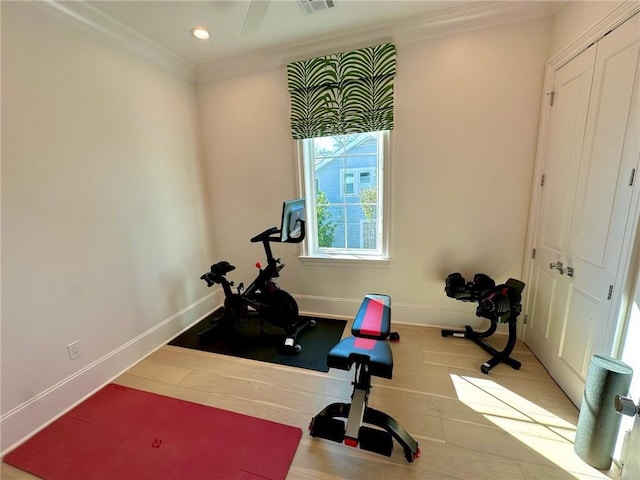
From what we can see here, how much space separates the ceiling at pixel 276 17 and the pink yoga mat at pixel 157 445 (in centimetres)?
281

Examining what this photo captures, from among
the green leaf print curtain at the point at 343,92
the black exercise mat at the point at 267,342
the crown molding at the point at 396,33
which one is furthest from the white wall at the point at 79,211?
the green leaf print curtain at the point at 343,92

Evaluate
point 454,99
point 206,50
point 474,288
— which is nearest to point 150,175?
point 206,50

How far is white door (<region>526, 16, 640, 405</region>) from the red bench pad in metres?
1.20

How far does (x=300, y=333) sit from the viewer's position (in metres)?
2.61

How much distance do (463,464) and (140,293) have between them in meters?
2.66

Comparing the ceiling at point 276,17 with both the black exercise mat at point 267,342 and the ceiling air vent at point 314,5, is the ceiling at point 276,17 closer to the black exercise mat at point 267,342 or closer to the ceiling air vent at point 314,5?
the ceiling air vent at point 314,5

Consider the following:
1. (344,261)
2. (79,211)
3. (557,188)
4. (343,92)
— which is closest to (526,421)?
(557,188)

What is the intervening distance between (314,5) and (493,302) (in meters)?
2.59

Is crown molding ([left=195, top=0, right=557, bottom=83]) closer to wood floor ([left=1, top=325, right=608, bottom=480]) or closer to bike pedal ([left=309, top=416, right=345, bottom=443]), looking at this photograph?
wood floor ([left=1, top=325, right=608, bottom=480])

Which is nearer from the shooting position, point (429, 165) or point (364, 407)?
point (364, 407)

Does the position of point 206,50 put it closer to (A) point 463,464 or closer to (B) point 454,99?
(B) point 454,99

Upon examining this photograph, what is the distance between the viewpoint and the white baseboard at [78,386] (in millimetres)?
1585

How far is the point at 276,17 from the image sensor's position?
83.0 inches

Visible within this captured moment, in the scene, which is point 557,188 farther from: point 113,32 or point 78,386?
point 78,386
